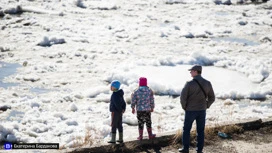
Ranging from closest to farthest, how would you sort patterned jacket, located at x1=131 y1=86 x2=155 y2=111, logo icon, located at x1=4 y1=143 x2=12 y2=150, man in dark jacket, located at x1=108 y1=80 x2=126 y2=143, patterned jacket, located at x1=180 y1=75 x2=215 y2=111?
patterned jacket, located at x1=180 y1=75 x2=215 y2=111 < man in dark jacket, located at x1=108 y1=80 x2=126 y2=143 < patterned jacket, located at x1=131 y1=86 x2=155 y2=111 < logo icon, located at x1=4 y1=143 x2=12 y2=150

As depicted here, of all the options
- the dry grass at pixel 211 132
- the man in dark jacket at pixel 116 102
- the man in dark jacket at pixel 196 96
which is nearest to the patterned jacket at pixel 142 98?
the man in dark jacket at pixel 116 102

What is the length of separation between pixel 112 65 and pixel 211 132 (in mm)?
7603

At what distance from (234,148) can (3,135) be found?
4904 mm

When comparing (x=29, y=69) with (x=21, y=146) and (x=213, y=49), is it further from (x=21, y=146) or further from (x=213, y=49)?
(x=213, y=49)

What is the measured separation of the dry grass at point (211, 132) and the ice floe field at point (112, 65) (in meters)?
0.41

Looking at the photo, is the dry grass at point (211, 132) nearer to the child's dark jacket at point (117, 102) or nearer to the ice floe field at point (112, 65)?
the ice floe field at point (112, 65)

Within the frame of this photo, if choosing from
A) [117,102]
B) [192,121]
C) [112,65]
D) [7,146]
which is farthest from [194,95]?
[112,65]

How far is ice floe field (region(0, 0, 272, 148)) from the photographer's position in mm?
8586

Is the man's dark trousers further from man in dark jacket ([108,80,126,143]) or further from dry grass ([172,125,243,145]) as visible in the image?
man in dark jacket ([108,80,126,143])

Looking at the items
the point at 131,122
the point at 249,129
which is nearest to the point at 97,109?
the point at 131,122

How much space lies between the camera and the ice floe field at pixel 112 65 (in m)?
8.59

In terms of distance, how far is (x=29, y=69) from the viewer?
12.6m

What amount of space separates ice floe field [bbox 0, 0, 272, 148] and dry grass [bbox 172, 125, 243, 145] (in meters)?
0.41

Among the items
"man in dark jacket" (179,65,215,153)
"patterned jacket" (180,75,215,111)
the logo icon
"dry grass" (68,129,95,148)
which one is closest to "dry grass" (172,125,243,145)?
"man in dark jacket" (179,65,215,153)
